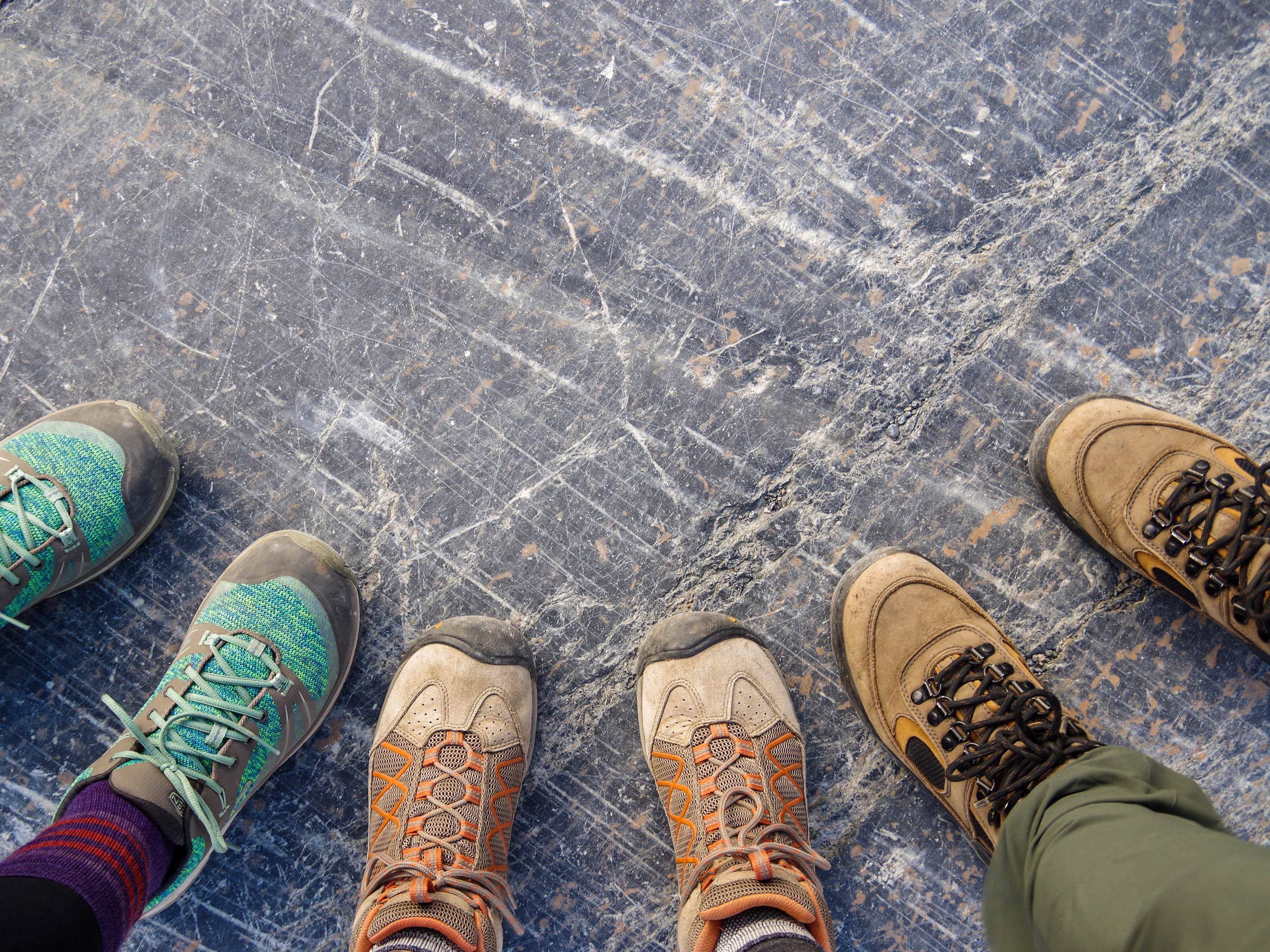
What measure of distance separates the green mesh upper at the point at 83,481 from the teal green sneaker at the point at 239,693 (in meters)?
0.28

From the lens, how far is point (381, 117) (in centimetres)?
176

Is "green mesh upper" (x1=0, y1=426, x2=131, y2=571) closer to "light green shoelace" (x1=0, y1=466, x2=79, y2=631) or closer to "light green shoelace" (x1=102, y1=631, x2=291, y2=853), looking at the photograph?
"light green shoelace" (x1=0, y1=466, x2=79, y2=631)

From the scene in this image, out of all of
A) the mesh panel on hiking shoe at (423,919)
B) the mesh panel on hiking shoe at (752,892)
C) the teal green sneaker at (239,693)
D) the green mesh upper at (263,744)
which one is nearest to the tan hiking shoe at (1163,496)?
the mesh panel on hiking shoe at (752,892)

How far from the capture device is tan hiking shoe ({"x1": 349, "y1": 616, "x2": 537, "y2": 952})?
1.55m

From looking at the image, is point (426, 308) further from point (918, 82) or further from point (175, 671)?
point (918, 82)

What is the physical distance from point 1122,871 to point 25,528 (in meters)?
2.33

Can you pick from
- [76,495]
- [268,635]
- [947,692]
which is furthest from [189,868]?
[947,692]

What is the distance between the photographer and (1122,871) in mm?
1123

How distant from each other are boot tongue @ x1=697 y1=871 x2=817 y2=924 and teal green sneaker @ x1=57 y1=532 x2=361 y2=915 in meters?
1.01

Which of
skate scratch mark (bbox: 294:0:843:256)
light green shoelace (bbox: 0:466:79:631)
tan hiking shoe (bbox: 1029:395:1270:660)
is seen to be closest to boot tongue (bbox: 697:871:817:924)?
tan hiking shoe (bbox: 1029:395:1270:660)

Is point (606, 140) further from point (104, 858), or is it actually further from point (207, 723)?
point (104, 858)

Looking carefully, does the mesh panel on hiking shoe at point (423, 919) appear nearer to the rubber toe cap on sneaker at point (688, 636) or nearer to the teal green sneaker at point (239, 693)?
the teal green sneaker at point (239, 693)

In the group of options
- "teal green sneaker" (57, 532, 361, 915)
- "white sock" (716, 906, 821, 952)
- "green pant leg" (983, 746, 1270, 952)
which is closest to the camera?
"green pant leg" (983, 746, 1270, 952)

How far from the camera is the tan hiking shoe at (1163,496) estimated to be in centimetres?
158
